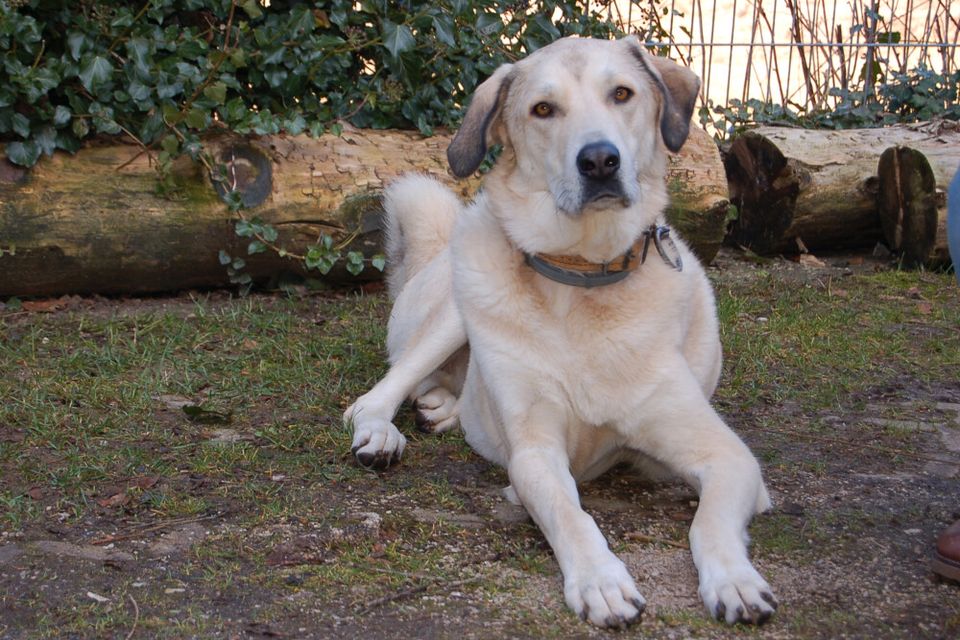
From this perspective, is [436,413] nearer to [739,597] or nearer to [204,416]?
[204,416]

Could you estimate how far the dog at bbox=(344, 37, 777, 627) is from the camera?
281 centimetres

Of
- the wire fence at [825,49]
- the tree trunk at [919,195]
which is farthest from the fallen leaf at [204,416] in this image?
the wire fence at [825,49]

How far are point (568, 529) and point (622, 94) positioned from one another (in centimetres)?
119

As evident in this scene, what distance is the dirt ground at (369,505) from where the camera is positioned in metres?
2.28

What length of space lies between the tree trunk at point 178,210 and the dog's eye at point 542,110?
7.63ft

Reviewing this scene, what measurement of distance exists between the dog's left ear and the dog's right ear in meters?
0.39

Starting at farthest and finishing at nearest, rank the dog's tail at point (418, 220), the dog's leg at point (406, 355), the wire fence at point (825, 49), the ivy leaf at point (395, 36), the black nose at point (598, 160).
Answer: the wire fence at point (825, 49) → the ivy leaf at point (395, 36) → the dog's tail at point (418, 220) → the dog's leg at point (406, 355) → the black nose at point (598, 160)

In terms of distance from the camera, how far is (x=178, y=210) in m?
5.02

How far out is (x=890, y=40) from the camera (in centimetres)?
789

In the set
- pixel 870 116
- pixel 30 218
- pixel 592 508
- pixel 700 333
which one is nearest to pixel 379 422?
pixel 592 508

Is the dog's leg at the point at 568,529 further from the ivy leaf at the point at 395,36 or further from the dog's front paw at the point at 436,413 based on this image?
the ivy leaf at the point at 395,36

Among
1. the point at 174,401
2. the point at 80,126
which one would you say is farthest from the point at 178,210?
the point at 174,401

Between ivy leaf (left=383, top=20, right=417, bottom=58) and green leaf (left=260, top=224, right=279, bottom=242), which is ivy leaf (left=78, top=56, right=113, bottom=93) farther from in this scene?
ivy leaf (left=383, top=20, right=417, bottom=58)

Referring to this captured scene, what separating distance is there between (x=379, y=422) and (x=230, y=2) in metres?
2.52
